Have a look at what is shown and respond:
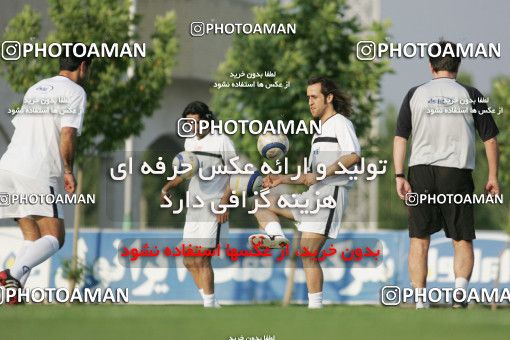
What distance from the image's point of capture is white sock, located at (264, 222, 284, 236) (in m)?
9.51

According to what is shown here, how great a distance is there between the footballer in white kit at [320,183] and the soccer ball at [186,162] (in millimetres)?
639

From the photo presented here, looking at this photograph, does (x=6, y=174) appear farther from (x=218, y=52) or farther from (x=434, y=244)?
(x=218, y=52)

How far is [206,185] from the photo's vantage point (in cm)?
1010

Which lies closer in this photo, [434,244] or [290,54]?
[290,54]

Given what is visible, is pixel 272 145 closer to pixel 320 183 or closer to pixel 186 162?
pixel 320 183

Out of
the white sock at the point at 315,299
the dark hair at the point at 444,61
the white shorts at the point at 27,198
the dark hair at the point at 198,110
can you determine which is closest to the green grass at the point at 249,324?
the white sock at the point at 315,299

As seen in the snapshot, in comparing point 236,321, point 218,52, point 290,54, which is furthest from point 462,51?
point 218,52

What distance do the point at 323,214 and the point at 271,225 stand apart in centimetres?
42

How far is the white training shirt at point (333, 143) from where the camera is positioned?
9.40 meters

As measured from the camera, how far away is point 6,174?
961 centimetres

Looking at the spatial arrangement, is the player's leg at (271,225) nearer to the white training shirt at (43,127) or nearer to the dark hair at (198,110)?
the dark hair at (198,110)

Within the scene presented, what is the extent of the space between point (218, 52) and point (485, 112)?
16014 millimetres

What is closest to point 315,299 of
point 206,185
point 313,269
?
point 313,269

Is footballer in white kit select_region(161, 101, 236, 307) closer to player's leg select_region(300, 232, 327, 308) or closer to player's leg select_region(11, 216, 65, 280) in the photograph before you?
player's leg select_region(300, 232, 327, 308)
